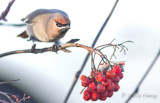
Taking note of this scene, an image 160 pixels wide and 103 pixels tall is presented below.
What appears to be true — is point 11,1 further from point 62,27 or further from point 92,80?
point 62,27

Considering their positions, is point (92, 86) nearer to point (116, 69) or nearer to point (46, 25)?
point (116, 69)

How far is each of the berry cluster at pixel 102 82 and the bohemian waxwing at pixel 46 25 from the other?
45 centimetres

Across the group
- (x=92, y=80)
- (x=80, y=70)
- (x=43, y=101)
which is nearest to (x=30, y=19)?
(x=80, y=70)

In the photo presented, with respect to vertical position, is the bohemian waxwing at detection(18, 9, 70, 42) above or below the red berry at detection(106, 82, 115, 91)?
below

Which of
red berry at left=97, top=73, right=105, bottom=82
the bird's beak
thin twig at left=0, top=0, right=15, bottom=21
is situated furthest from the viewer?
the bird's beak

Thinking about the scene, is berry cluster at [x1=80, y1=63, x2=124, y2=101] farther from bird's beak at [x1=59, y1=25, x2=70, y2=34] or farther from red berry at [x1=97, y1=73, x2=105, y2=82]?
bird's beak at [x1=59, y1=25, x2=70, y2=34]

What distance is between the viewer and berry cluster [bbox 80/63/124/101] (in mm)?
967

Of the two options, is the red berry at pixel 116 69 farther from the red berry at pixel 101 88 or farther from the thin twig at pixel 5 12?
the thin twig at pixel 5 12

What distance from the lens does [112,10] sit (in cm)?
108

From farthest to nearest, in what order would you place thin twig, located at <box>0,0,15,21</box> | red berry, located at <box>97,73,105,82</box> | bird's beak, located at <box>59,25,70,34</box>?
bird's beak, located at <box>59,25,70,34</box> → red berry, located at <box>97,73,105,82</box> → thin twig, located at <box>0,0,15,21</box>

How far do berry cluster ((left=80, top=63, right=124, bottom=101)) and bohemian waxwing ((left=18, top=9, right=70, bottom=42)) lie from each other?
45cm

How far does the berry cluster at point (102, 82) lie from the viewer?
0.97m

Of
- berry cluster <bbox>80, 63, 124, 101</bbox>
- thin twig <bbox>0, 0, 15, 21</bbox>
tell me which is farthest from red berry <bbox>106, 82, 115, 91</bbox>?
thin twig <bbox>0, 0, 15, 21</bbox>

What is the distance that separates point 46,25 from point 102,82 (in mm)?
759
